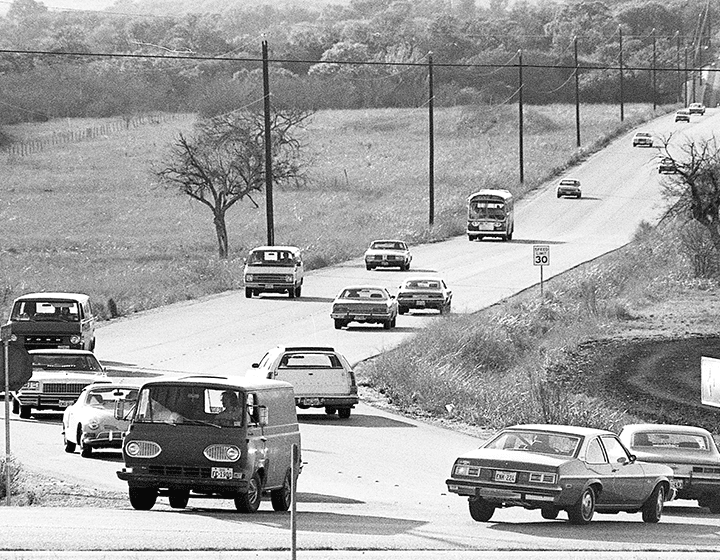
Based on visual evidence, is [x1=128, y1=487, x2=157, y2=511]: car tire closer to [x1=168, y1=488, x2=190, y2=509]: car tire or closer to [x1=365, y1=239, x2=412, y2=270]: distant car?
[x1=168, y1=488, x2=190, y2=509]: car tire

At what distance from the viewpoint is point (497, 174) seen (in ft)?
354

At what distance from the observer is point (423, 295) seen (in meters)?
52.2

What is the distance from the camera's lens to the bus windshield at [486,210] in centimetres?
7850

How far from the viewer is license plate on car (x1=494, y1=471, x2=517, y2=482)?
18.4 metres

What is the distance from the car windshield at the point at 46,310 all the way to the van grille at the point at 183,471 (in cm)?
1945

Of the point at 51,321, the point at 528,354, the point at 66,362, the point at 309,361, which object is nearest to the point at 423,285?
the point at 528,354

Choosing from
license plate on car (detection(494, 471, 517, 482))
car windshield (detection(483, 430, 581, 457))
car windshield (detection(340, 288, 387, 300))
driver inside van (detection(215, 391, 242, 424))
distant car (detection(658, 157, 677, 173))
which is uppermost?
distant car (detection(658, 157, 677, 173))

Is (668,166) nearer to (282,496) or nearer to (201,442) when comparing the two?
(282,496)

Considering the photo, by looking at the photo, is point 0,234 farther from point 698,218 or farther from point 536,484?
point 536,484

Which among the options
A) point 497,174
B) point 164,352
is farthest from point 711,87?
point 164,352

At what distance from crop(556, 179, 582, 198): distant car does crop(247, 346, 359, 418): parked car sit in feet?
216

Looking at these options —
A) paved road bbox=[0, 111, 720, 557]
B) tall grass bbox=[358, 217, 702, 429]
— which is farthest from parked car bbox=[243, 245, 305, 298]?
tall grass bbox=[358, 217, 702, 429]

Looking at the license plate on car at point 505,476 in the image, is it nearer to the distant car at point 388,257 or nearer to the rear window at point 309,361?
the rear window at point 309,361

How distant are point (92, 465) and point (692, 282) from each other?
40.4m
